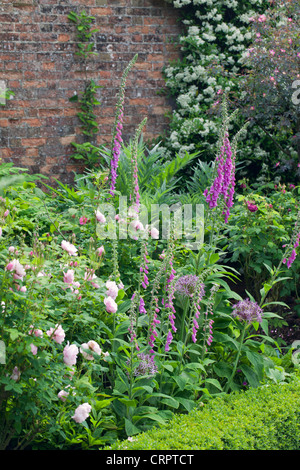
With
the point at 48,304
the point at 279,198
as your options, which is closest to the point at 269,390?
the point at 48,304

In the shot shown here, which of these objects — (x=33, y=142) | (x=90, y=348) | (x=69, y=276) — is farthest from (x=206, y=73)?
(x=90, y=348)

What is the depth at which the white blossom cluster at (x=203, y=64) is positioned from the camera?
21.6 ft

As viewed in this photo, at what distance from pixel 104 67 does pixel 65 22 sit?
2.11 ft

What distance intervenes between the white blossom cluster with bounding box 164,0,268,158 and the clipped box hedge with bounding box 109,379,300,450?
152 inches

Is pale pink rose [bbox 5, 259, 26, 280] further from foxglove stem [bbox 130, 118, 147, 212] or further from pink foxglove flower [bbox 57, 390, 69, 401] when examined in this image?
foxglove stem [bbox 130, 118, 147, 212]

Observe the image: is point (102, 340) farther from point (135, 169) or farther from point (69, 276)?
point (135, 169)

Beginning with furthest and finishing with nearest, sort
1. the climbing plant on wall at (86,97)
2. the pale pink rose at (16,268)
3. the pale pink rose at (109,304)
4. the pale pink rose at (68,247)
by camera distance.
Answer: the climbing plant on wall at (86,97), the pale pink rose at (68,247), the pale pink rose at (109,304), the pale pink rose at (16,268)

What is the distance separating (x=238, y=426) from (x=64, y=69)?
15.6 feet

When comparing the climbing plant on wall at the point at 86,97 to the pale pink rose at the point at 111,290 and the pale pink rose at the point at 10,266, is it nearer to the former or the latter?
the pale pink rose at the point at 111,290

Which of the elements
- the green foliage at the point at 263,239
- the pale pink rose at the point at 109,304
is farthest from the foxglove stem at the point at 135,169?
the green foliage at the point at 263,239

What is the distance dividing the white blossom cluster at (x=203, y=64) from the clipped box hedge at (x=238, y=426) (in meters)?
3.86

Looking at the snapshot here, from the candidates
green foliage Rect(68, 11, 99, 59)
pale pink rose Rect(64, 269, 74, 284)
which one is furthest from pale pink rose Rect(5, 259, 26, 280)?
green foliage Rect(68, 11, 99, 59)

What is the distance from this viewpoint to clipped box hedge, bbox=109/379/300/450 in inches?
103
